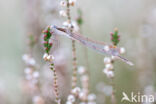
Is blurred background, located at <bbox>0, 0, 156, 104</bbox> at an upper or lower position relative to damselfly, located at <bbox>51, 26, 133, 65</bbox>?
upper

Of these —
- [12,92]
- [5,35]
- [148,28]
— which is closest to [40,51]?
[12,92]

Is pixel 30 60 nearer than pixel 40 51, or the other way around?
pixel 30 60

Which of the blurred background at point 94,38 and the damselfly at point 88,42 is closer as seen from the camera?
the damselfly at point 88,42

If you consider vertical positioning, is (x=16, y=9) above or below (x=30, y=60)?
above

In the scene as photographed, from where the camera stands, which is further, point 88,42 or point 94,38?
point 94,38

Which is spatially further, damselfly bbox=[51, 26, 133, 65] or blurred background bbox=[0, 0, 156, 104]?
blurred background bbox=[0, 0, 156, 104]

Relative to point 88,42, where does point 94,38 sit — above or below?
above

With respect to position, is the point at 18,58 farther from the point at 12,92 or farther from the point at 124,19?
the point at 124,19

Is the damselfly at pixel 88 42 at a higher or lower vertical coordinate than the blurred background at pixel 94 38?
lower
